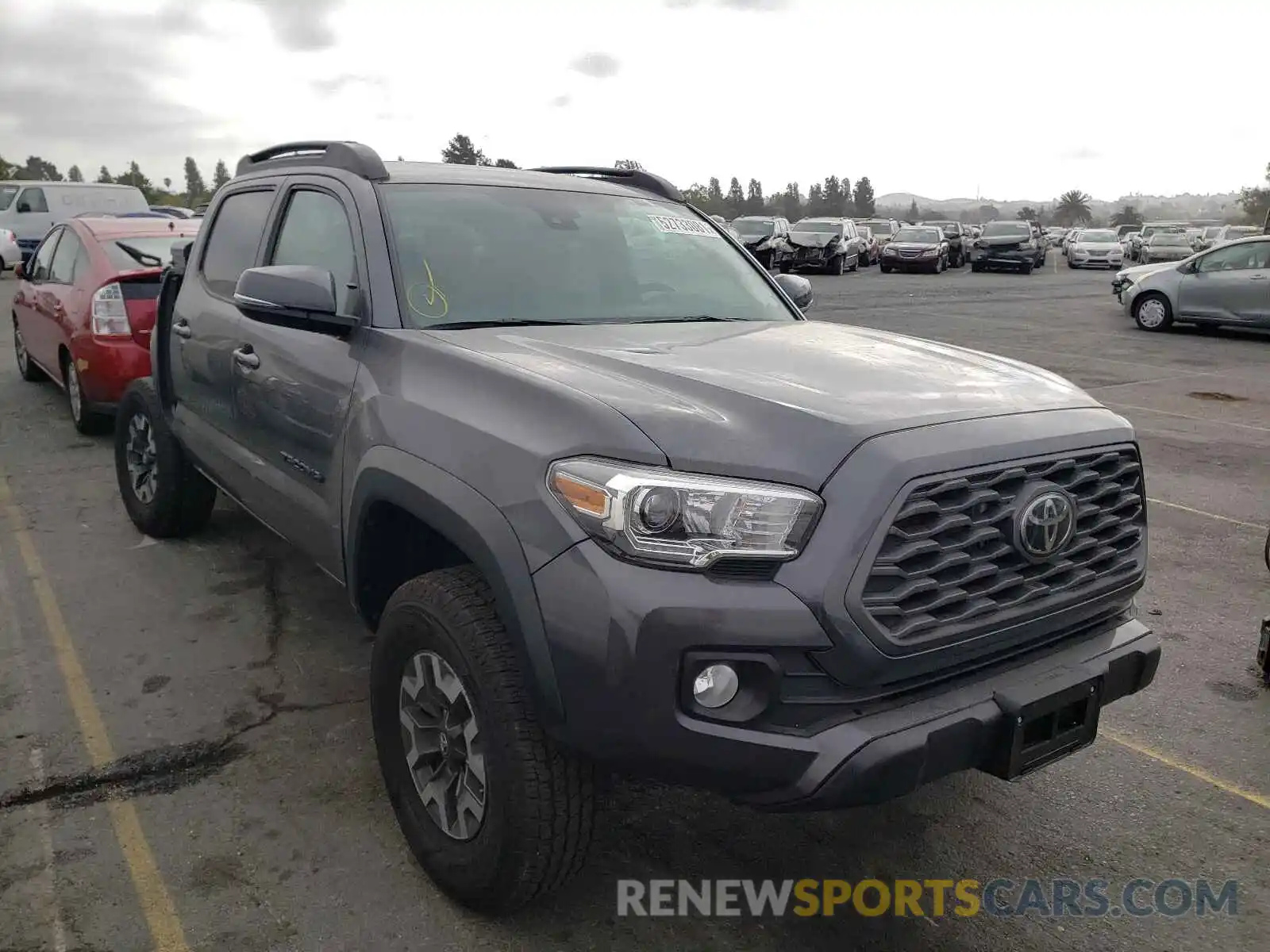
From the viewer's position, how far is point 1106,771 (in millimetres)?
3346

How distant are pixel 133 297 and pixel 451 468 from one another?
5242 mm

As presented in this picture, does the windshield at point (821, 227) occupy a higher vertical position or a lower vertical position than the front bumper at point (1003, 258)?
higher

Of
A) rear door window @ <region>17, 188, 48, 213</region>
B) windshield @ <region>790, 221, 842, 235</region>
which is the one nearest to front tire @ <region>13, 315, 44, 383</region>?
rear door window @ <region>17, 188, 48, 213</region>

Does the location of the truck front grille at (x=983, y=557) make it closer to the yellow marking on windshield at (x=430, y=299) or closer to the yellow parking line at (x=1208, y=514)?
the yellow marking on windshield at (x=430, y=299)

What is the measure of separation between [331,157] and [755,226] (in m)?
26.6

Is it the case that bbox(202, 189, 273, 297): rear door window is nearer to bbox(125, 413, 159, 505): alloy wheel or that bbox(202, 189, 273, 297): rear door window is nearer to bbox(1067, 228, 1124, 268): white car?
bbox(125, 413, 159, 505): alloy wheel

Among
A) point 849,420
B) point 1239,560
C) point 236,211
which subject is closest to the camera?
point 849,420

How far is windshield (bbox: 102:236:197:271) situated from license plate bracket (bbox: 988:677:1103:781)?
6545 millimetres

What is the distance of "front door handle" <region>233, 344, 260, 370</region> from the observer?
375cm

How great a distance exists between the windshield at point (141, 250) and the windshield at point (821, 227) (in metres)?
25.1

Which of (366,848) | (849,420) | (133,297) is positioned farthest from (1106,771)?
(133,297)

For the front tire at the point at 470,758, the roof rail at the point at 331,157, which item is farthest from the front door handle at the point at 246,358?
the front tire at the point at 470,758

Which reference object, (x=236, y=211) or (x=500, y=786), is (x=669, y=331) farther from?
(x=236, y=211)

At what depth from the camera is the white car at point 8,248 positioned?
2227 cm
